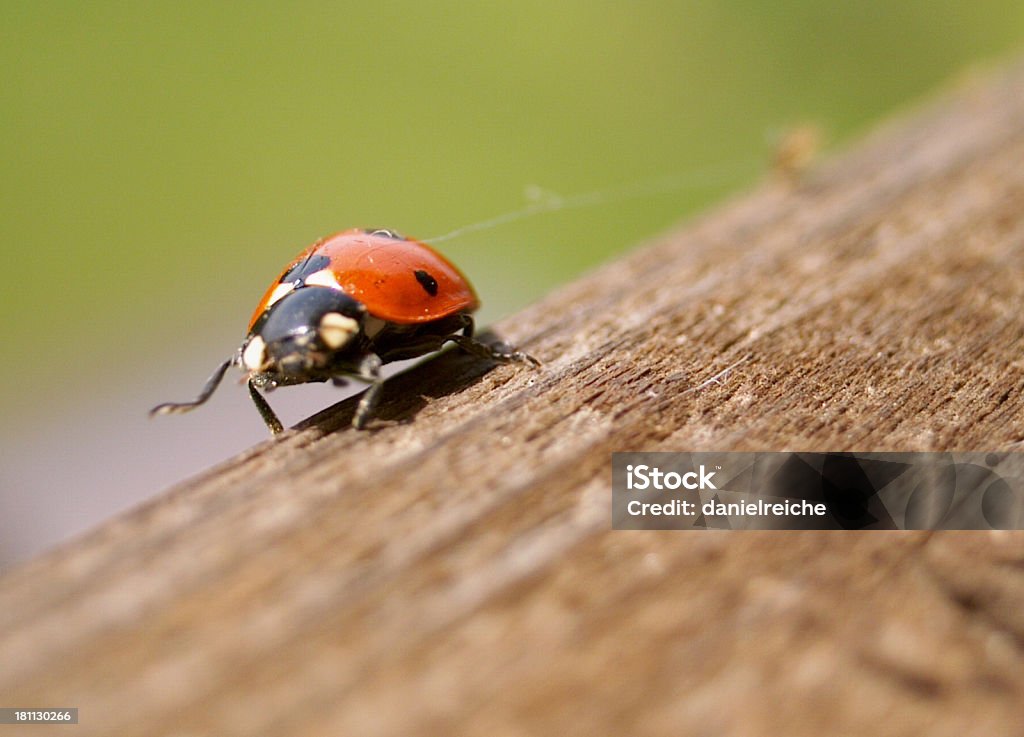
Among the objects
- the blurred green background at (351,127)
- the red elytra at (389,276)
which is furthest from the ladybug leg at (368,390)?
the blurred green background at (351,127)

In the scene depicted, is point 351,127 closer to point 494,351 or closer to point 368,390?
point 494,351

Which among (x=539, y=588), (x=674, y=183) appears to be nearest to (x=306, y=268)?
(x=539, y=588)

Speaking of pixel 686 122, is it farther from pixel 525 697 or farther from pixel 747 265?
pixel 525 697

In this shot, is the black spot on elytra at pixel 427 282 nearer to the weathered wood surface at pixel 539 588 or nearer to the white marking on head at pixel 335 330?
the white marking on head at pixel 335 330

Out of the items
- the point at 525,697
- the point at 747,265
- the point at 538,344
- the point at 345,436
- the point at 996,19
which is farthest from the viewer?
the point at 996,19

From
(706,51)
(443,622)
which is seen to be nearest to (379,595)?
(443,622)
